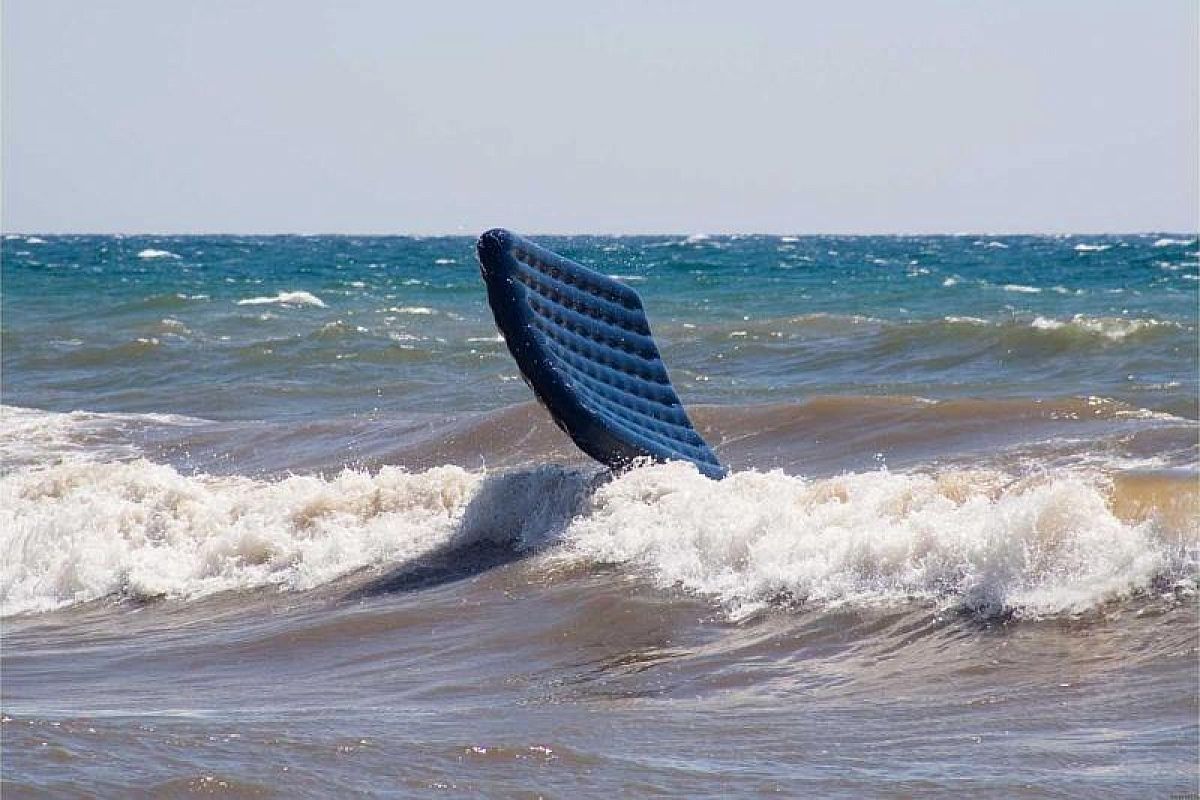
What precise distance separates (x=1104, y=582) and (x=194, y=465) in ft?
29.3

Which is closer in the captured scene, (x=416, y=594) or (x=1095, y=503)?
(x=1095, y=503)

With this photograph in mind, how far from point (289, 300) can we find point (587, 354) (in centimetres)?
2734

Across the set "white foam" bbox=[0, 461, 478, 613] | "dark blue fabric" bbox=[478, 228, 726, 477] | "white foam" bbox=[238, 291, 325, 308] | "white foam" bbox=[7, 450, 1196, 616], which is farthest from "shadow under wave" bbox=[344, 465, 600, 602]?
"white foam" bbox=[238, 291, 325, 308]

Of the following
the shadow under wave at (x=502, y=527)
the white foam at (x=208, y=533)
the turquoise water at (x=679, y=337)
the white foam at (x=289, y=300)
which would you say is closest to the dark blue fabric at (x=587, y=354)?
the shadow under wave at (x=502, y=527)

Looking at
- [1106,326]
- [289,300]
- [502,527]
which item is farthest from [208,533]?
[289,300]

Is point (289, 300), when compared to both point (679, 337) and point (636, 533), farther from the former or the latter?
point (636, 533)

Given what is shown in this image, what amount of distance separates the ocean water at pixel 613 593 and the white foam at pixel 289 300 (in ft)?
53.6

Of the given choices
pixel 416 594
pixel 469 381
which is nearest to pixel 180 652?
pixel 416 594

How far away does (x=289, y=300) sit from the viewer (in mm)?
37125

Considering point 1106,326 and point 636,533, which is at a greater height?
point 1106,326

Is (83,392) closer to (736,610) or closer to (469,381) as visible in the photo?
(469,381)

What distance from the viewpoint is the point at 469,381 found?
67.0ft

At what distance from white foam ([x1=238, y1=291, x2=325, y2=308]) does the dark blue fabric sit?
25413 millimetres

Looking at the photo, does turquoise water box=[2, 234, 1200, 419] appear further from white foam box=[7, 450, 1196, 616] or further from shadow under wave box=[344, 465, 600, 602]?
shadow under wave box=[344, 465, 600, 602]
